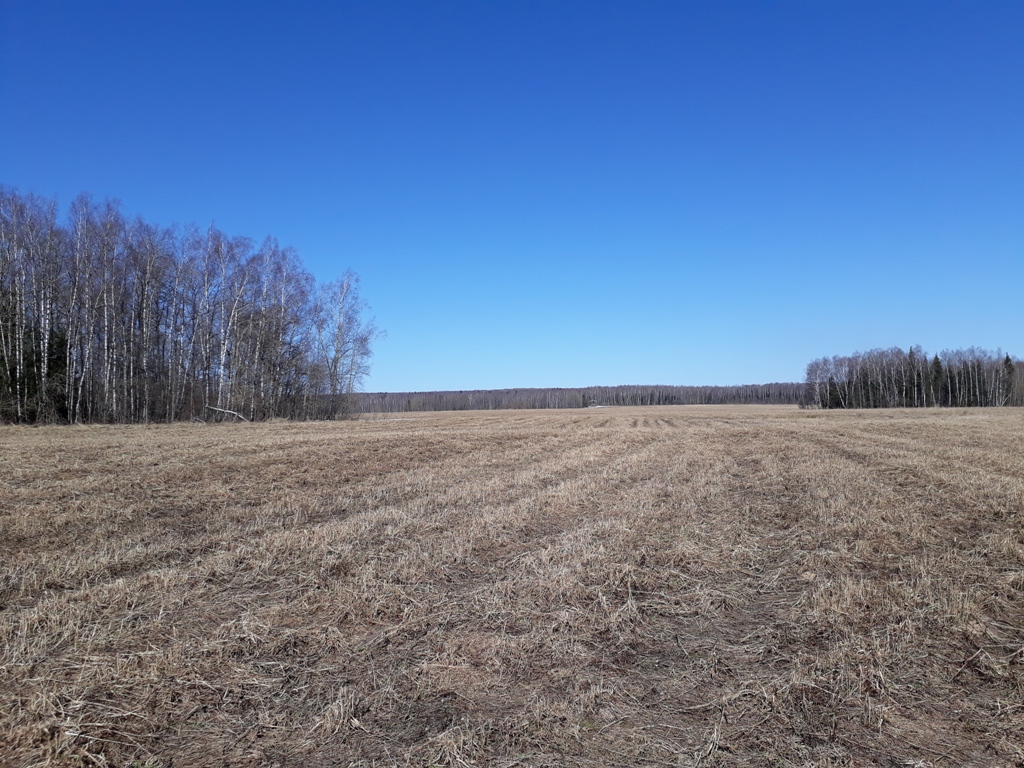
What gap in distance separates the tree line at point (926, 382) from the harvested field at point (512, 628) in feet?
350

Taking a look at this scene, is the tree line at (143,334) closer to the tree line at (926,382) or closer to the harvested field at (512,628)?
the harvested field at (512,628)

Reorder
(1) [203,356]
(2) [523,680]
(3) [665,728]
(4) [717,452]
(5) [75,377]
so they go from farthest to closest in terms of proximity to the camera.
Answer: (1) [203,356], (5) [75,377], (4) [717,452], (2) [523,680], (3) [665,728]

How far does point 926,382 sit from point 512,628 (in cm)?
11811

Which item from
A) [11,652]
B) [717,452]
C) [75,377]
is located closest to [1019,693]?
[11,652]

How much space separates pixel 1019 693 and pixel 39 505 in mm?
12982

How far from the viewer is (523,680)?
4.00 m

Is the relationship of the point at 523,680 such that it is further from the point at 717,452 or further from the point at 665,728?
the point at 717,452

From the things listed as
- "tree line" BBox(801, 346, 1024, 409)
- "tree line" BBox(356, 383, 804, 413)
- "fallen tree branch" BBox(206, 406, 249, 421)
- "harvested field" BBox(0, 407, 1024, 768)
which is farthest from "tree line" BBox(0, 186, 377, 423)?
"tree line" BBox(356, 383, 804, 413)

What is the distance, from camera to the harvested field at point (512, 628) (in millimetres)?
3277

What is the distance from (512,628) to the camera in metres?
4.92

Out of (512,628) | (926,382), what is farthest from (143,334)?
(926,382)

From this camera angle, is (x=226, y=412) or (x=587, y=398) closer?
(x=226, y=412)

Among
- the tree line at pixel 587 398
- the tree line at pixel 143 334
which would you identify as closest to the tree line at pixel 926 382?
the tree line at pixel 587 398

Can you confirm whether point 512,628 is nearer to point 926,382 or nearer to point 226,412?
point 226,412
